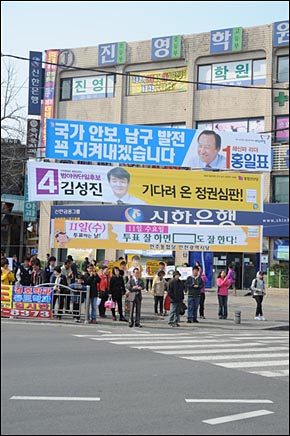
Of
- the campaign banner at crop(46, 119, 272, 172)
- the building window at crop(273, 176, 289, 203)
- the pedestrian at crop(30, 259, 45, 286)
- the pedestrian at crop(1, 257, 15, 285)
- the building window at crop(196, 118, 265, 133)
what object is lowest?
the pedestrian at crop(30, 259, 45, 286)

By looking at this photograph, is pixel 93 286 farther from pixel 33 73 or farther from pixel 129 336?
pixel 33 73

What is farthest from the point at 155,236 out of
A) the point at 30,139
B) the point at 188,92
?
the point at 188,92

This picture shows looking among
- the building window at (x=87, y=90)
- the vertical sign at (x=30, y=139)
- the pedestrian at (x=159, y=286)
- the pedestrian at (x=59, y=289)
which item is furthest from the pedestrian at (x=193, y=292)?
the building window at (x=87, y=90)

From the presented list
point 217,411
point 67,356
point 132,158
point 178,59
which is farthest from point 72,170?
point 178,59

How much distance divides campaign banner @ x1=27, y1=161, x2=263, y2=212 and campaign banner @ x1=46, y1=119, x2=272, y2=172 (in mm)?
273

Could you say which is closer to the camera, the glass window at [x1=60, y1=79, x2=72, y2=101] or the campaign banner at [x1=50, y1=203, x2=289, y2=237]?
the campaign banner at [x1=50, y1=203, x2=289, y2=237]

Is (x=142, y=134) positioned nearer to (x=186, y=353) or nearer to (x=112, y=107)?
Result: (x=186, y=353)

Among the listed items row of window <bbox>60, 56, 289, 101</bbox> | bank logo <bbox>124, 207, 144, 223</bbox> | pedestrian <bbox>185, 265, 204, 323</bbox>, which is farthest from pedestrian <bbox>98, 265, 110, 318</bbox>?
row of window <bbox>60, 56, 289, 101</bbox>

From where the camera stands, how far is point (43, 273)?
12930mm

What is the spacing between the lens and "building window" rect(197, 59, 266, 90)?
23.5m

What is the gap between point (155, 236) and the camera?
9.34 meters

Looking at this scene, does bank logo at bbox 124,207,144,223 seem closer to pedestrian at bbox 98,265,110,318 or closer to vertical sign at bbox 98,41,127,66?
vertical sign at bbox 98,41,127,66

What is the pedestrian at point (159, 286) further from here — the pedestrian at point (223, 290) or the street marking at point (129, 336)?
the street marking at point (129, 336)

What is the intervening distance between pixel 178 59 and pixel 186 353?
18589 mm
